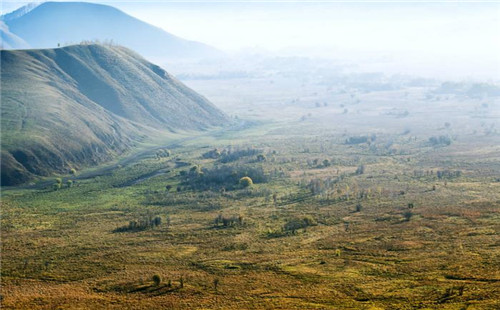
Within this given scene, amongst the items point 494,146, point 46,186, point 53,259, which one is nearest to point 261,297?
point 53,259

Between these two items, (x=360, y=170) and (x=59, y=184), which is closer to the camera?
(x=59, y=184)

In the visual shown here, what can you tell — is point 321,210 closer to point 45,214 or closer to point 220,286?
point 220,286

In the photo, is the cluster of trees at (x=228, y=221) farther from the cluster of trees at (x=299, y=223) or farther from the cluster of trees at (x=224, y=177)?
the cluster of trees at (x=224, y=177)

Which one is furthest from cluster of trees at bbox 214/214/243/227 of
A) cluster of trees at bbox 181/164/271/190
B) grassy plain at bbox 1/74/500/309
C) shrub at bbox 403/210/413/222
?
shrub at bbox 403/210/413/222

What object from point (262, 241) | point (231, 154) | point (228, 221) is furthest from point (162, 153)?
point (262, 241)

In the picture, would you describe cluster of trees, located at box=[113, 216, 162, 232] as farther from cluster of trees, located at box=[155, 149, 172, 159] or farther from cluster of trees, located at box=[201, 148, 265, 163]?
cluster of trees, located at box=[155, 149, 172, 159]

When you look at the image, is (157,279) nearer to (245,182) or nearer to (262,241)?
(262,241)
